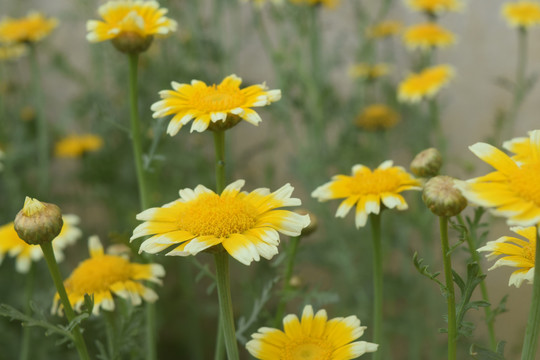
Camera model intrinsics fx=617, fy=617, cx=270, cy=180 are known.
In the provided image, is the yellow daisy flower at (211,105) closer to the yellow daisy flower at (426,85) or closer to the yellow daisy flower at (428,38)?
the yellow daisy flower at (426,85)

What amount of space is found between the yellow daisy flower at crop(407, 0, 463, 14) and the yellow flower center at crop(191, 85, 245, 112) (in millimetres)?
1269

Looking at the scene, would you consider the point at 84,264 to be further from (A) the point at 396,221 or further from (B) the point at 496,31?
(B) the point at 496,31

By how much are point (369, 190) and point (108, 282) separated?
40 cm

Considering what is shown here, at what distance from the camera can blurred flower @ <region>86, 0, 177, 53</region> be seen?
0.96m

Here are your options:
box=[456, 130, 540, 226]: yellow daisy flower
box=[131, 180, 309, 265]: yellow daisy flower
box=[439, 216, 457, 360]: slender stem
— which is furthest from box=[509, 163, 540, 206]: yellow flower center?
box=[131, 180, 309, 265]: yellow daisy flower

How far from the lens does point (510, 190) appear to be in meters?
0.58

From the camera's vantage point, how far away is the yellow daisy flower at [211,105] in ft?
2.57

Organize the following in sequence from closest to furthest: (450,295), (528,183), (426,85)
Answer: (528,183), (450,295), (426,85)

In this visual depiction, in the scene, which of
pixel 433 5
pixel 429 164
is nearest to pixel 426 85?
pixel 433 5

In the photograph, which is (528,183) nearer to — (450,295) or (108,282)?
(450,295)

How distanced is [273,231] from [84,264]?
0.39 metres

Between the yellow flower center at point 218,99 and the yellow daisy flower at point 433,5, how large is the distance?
1269 millimetres

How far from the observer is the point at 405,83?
1.92 metres

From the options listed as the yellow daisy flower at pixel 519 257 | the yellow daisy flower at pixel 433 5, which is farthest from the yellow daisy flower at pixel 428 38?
the yellow daisy flower at pixel 519 257
